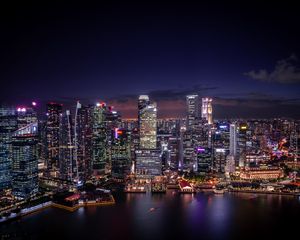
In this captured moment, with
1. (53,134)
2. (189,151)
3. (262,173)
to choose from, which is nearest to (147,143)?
(189,151)

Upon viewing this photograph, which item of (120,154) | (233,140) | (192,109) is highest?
(192,109)

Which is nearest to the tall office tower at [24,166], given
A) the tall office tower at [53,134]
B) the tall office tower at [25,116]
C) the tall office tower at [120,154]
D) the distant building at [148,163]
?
the tall office tower at [25,116]

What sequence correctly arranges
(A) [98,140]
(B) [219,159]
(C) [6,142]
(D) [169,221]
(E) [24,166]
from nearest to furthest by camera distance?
(D) [169,221] < (E) [24,166] < (C) [6,142] < (A) [98,140] < (B) [219,159]

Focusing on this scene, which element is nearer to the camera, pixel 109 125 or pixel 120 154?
pixel 120 154

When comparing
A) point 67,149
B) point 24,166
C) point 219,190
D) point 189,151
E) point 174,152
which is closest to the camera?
point 24,166

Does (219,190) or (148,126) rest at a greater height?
(148,126)

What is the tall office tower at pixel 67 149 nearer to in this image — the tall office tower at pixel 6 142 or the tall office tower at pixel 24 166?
the tall office tower at pixel 24 166

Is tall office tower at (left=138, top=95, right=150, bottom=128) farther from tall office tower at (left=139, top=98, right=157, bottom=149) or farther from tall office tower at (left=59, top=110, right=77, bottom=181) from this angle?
tall office tower at (left=59, top=110, right=77, bottom=181)

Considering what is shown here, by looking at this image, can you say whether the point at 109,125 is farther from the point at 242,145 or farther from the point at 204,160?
the point at 242,145
